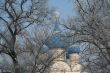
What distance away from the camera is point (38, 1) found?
26.6 m

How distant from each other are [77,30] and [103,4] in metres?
2.21

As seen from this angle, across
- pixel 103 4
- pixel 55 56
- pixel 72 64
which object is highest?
pixel 103 4

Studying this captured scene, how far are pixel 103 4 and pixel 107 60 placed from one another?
306 centimetres

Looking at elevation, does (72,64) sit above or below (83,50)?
below

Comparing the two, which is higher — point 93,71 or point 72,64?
point 93,71

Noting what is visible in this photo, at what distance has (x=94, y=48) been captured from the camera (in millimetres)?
20922

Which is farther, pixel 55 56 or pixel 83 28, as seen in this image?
pixel 55 56

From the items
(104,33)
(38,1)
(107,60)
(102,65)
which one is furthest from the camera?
(38,1)

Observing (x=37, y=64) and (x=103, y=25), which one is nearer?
(x=103, y=25)

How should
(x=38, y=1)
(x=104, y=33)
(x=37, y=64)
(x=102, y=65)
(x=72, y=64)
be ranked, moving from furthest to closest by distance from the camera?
(x=72, y=64) < (x=37, y=64) < (x=38, y=1) < (x=102, y=65) < (x=104, y=33)

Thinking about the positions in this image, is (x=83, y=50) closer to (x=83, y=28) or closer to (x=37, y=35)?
(x=83, y=28)

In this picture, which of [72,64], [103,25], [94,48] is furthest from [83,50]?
[72,64]

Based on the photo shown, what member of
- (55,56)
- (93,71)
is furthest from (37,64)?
(93,71)

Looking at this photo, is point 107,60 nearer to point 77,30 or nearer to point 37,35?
point 77,30
